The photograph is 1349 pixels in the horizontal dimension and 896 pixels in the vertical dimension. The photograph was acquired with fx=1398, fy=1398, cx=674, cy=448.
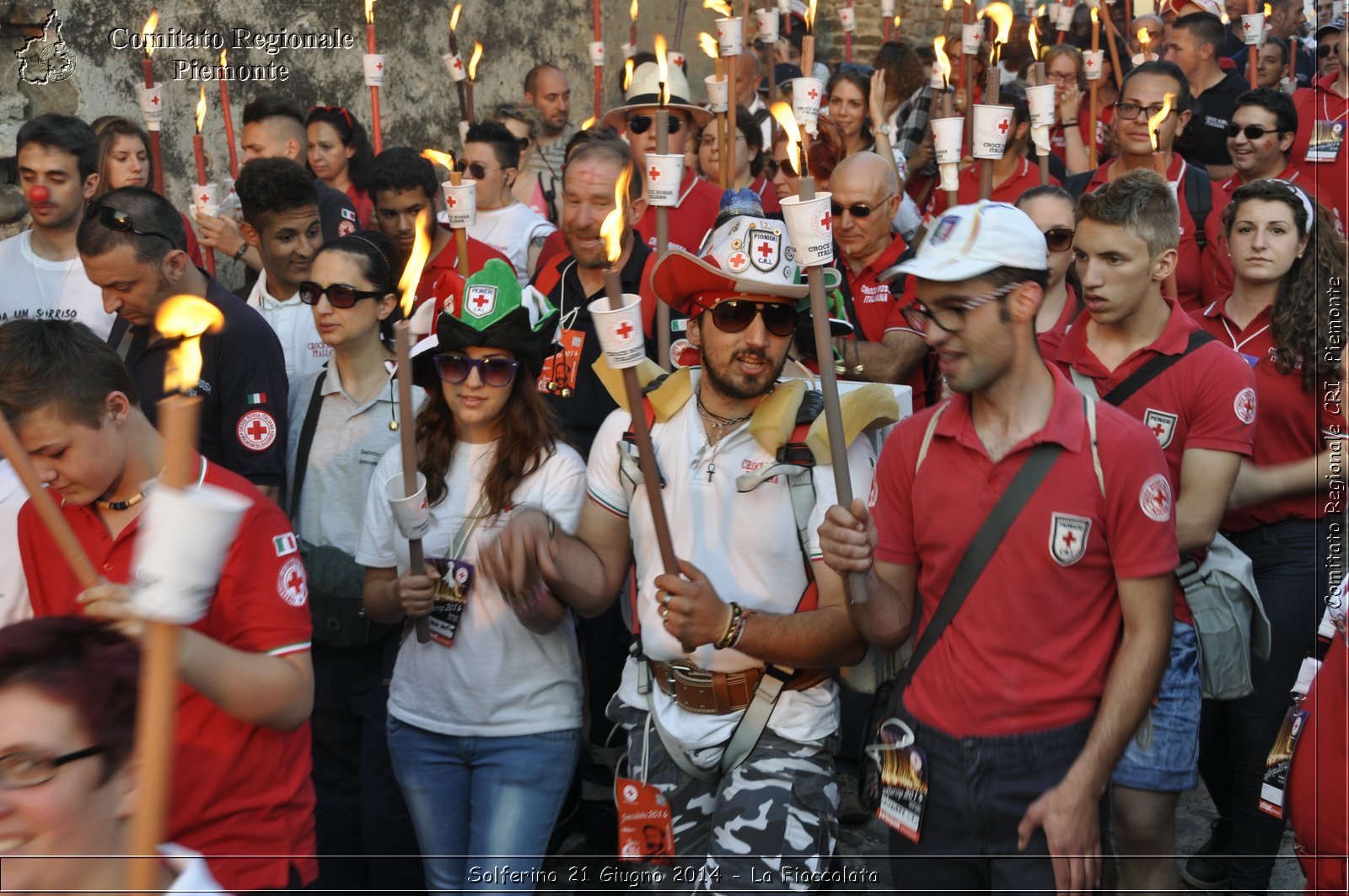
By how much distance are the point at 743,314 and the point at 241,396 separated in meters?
1.81

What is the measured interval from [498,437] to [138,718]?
1856 millimetres

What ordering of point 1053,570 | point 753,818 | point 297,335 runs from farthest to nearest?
point 297,335 → point 753,818 → point 1053,570

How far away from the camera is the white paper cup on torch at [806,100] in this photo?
5.00 m

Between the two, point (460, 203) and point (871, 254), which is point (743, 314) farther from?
point (871, 254)

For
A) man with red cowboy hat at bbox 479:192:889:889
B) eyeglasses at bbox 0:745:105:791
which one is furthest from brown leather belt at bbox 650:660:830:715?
eyeglasses at bbox 0:745:105:791

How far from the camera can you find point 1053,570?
319 cm

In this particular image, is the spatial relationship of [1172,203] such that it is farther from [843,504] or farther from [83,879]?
[83,879]

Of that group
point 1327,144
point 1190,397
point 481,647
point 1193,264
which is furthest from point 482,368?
point 1327,144

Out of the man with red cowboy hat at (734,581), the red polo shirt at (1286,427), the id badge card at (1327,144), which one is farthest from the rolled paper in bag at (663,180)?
the id badge card at (1327,144)

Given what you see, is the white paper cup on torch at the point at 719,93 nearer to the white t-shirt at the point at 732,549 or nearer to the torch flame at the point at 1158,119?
the torch flame at the point at 1158,119

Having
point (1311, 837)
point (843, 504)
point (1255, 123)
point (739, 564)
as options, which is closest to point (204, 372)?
point (739, 564)

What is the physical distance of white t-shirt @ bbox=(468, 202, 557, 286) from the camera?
7.28 meters

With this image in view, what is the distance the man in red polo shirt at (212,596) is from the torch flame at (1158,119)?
4116 millimetres

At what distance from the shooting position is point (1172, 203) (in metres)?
4.35
